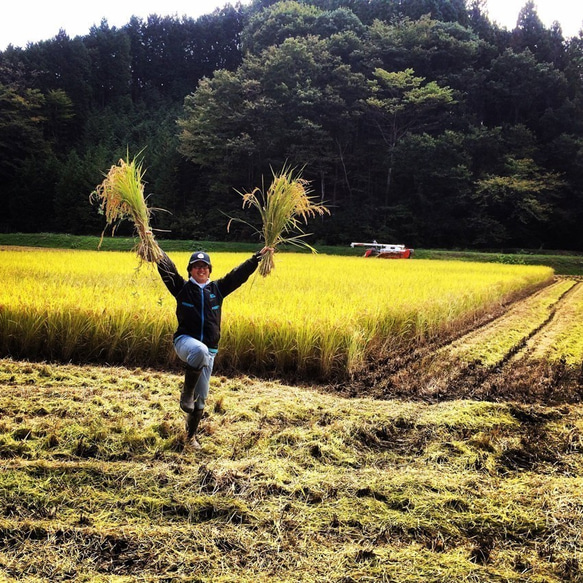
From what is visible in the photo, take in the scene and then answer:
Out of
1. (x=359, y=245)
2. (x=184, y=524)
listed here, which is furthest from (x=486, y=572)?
(x=359, y=245)

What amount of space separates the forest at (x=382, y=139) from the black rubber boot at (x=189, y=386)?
2047 centimetres

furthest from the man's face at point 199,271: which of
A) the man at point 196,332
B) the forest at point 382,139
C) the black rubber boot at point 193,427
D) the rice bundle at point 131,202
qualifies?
the forest at point 382,139

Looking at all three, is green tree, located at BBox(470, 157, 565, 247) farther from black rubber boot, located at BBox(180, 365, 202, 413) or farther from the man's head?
black rubber boot, located at BBox(180, 365, 202, 413)

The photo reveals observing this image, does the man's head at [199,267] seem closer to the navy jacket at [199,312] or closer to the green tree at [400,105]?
the navy jacket at [199,312]

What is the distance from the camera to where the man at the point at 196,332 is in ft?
7.41

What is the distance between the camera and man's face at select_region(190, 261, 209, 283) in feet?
7.77

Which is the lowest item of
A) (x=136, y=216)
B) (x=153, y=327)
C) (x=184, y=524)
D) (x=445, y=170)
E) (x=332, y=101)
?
(x=184, y=524)

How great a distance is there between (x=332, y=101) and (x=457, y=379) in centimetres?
2178

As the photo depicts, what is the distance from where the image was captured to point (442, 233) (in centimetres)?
2400

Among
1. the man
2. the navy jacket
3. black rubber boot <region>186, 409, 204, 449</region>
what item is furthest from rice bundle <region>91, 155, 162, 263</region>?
black rubber boot <region>186, 409, 204, 449</region>

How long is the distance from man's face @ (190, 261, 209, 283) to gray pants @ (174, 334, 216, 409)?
0.98ft

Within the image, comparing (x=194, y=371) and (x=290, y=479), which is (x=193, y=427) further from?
(x=290, y=479)

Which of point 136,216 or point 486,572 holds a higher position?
point 136,216

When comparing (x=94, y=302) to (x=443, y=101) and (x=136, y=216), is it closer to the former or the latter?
(x=136, y=216)
